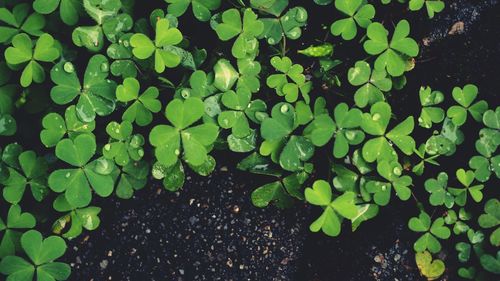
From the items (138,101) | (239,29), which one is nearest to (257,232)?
(138,101)

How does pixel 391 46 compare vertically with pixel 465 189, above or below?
Result: above

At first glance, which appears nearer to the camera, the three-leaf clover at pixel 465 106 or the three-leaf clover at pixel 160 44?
the three-leaf clover at pixel 160 44

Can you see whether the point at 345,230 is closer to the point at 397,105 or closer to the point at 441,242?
the point at 441,242

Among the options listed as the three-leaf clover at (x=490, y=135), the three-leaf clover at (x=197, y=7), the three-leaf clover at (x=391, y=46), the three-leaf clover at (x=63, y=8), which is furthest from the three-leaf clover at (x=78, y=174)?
the three-leaf clover at (x=490, y=135)

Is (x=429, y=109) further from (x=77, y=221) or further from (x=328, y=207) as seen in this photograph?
(x=77, y=221)

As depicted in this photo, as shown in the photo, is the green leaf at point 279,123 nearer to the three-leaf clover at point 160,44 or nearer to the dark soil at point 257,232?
the dark soil at point 257,232

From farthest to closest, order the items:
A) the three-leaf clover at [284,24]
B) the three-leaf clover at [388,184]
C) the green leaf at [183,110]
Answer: the three-leaf clover at [284,24] → the three-leaf clover at [388,184] → the green leaf at [183,110]
